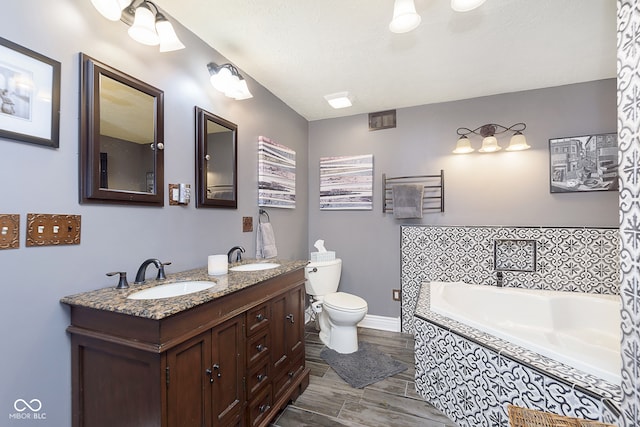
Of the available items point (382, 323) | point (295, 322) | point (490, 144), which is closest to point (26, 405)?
point (295, 322)

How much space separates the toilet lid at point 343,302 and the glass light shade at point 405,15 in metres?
1.98

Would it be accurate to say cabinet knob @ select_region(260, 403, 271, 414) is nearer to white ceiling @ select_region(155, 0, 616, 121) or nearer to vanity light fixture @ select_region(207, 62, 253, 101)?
vanity light fixture @ select_region(207, 62, 253, 101)

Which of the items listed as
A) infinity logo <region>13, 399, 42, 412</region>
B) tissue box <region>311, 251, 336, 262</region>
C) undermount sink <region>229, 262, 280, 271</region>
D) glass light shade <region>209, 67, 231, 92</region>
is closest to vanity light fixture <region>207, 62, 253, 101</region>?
glass light shade <region>209, 67, 231, 92</region>

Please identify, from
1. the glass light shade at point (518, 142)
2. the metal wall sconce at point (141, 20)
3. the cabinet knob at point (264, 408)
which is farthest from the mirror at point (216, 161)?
the glass light shade at point (518, 142)

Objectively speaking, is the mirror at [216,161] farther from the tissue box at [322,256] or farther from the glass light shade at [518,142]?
the glass light shade at [518,142]

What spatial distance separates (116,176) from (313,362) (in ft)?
6.38

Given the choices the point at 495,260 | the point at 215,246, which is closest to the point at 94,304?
the point at 215,246

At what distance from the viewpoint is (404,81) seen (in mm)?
2371

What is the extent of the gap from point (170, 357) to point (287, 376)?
3.22 feet

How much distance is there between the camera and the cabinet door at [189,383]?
97 cm

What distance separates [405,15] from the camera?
4.49ft

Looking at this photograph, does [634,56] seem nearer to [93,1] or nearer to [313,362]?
[93,1]

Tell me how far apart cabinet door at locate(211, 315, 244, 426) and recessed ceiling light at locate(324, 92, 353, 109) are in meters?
2.05

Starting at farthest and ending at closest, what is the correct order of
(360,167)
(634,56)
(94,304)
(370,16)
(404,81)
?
(360,167) < (404,81) < (370,16) < (94,304) < (634,56)
